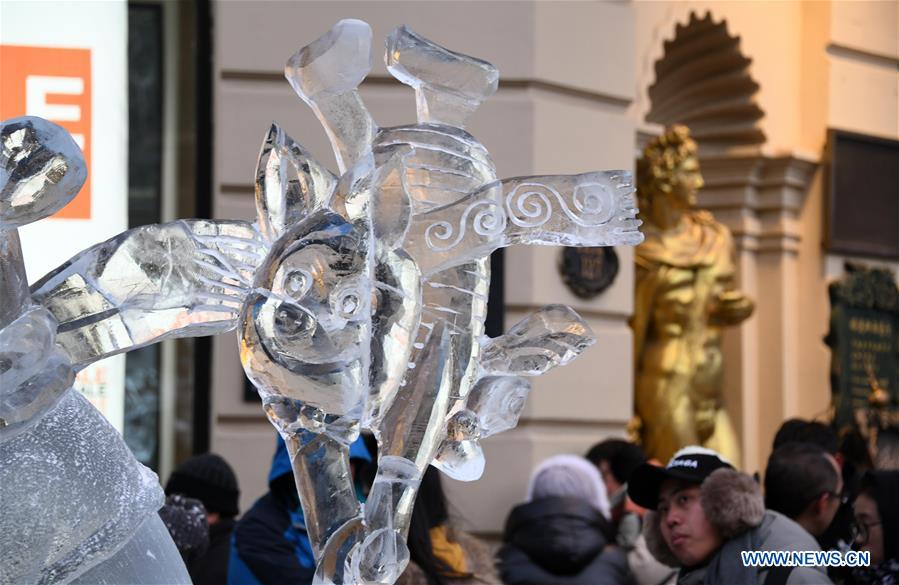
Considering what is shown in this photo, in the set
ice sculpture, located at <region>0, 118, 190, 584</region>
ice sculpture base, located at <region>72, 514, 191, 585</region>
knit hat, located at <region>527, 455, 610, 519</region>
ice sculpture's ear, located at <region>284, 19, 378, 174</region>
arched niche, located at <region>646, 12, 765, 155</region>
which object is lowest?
knit hat, located at <region>527, 455, 610, 519</region>

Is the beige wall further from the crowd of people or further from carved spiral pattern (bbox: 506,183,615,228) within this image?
carved spiral pattern (bbox: 506,183,615,228)

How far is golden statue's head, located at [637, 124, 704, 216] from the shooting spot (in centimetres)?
672

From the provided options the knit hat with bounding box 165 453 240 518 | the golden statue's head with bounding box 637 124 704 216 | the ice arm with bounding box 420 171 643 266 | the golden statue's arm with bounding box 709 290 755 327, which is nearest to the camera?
the ice arm with bounding box 420 171 643 266

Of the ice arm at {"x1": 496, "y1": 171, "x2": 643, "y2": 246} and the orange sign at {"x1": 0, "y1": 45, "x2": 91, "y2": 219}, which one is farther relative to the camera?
the orange sign at {"x1": 0, "y1": 45, "x2": 91, "y2": 219}

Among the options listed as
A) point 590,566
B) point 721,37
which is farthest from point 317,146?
point 721,37

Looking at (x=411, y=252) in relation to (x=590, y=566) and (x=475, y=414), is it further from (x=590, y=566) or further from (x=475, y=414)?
(x=590, y=566)

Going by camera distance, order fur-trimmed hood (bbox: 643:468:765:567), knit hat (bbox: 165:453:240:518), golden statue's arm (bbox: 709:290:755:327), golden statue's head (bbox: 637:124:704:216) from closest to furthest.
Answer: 1. fur-trimmed hood (bbox: 643:468:765:567)
2. knit hat (bbox: 165:453:240:518)
3. golden statue's head (bbox: 637:124:704:216)
4. golden statue's arm (bbox: 709:290:755:327)

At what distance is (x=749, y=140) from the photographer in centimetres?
824

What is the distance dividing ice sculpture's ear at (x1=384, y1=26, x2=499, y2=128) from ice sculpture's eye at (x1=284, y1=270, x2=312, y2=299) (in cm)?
25

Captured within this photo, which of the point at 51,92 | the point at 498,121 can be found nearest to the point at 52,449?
the point at 51,92

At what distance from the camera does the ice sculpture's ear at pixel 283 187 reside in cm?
118

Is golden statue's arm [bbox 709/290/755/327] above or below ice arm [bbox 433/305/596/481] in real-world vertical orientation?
below

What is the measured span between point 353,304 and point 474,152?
0.72ft

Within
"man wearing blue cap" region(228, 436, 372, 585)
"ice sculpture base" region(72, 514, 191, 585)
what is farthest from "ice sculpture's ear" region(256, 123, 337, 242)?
"man wearing blue cap" region(228, 436, 372, 585)
